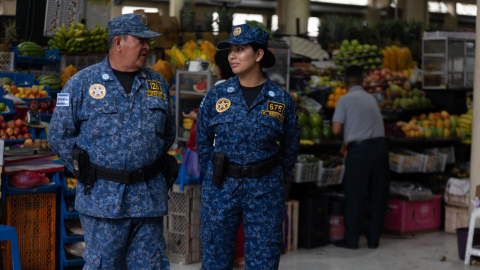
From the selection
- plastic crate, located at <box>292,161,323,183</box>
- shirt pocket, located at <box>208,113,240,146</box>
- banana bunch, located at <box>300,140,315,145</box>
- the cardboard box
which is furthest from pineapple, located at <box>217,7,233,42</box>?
shirt pocket, located at <box>208,113,240,146</box>

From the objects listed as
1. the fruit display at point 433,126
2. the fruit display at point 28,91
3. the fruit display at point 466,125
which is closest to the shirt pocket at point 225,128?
the fruit display at point 28,91

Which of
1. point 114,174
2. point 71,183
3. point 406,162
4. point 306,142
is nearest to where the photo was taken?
point 114,174

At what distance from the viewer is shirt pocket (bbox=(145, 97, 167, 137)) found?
3086mm

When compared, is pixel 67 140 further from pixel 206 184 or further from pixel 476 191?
pixel 476 191

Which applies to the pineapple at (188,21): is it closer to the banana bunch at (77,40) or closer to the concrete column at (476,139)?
the banana bunch at (77,40)

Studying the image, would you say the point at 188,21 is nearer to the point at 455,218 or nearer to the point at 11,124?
the point at 11,124

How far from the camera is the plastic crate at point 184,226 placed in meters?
5.30

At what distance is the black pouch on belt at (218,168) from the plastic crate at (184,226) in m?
2.00

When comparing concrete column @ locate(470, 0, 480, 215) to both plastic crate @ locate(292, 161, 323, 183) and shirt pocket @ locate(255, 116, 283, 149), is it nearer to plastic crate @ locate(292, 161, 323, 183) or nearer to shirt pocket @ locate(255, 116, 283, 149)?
plastic crate @ locate(292, 161, 323, 183)

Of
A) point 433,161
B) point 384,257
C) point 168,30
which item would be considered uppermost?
point 168,30

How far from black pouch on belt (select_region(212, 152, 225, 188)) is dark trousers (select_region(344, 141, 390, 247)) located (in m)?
3.08

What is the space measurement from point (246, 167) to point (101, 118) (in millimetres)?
851

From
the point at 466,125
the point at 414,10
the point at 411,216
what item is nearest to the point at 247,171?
the point at 411,216

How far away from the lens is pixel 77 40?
5.81 m
